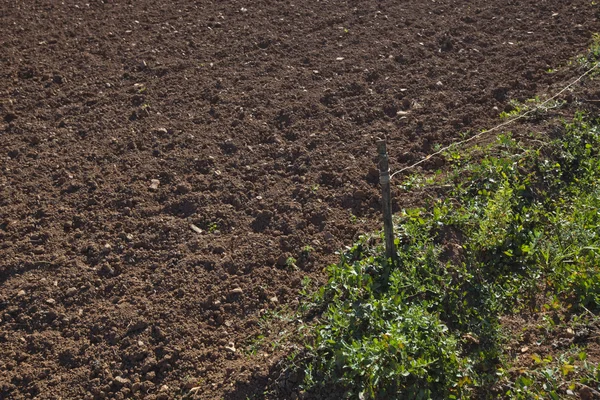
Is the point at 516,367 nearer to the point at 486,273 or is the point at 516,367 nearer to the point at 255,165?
the point at 486,273

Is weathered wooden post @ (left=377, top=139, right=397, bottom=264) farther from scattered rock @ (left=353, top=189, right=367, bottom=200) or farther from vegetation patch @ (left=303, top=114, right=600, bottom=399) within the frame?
scattered rock @ (left=353, top=189, right=367, bottom=200)

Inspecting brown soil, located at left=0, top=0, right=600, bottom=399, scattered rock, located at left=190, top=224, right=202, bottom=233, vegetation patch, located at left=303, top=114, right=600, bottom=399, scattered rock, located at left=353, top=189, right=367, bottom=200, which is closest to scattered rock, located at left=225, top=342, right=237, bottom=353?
brown soil, located at left=0, top=0, right=600, bottom=399

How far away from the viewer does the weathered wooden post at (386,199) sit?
3.18 m

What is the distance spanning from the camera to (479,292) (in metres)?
3.43

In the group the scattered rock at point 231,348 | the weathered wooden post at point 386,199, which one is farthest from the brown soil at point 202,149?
the weathered wooden post at point 386,199

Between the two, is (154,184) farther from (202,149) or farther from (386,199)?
(386,199)

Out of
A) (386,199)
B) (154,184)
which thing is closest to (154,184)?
(154,184)

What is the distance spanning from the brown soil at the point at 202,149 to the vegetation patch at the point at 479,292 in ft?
1.17

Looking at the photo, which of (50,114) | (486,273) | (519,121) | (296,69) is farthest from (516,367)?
(50,114)

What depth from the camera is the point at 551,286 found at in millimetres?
3527

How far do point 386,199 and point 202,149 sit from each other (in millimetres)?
1842

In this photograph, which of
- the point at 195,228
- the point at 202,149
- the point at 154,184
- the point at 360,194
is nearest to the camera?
the point at 195,228

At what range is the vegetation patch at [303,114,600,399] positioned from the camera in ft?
9.59

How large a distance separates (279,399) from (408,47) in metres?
3.69
